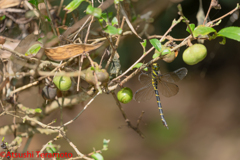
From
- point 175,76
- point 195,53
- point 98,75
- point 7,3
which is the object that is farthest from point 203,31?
point 7,3

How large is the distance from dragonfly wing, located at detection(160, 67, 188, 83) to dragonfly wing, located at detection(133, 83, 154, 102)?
86 mm

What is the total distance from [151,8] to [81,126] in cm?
116

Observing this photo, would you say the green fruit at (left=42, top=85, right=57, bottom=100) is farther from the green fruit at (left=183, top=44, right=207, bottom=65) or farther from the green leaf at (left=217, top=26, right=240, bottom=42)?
the green leaf at (left=217, top=26, right=240, bottom=42)

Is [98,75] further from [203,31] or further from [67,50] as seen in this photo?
[203,31]

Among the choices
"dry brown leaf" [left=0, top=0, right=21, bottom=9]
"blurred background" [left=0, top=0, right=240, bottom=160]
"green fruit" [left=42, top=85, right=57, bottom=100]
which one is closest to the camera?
"green fruit" [left=42, top=85, right=57, bottom=100]

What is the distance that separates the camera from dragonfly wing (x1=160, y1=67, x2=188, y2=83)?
109 centimetres

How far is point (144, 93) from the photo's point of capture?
1.12 m

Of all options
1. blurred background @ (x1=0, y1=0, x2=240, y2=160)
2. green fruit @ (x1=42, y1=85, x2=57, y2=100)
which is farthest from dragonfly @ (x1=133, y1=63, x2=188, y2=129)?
blurred background @ (x1=0, y1=0, x2=240, y2=160)

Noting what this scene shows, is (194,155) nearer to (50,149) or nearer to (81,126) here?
(81,126)

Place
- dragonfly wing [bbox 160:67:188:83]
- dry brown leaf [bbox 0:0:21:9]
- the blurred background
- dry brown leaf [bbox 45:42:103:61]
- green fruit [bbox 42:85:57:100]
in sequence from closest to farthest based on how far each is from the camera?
dry brown leaf [bbox 45:42:103:61], green fruit [bbox 42:85:57:100], dry brown leaf [bbox 0:0:21:9], dragonfly wing [bbox 160:67:188:83], the blurred background

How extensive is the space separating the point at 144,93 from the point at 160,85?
0.12 metres

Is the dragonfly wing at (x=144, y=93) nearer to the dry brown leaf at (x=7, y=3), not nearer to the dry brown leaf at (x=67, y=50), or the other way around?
the dry brown leaf at (x=67, y=50)

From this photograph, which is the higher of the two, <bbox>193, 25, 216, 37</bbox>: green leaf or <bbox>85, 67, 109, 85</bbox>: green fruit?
<bbox>193, 25, 216, 37</bbox>: green leaf

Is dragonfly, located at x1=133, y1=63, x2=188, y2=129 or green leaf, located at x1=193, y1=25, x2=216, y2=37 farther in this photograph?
dragonfly, located at x1=133, y1=63, x2=188, y2=129
